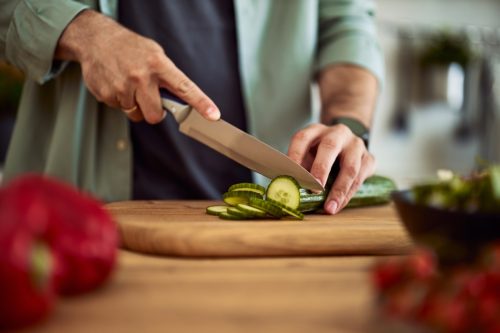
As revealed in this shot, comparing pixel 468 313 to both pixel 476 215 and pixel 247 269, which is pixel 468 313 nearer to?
pixel 476 215

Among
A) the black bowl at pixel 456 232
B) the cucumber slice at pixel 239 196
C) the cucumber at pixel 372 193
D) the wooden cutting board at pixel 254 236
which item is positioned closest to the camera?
the black bowl at pixel 456 232

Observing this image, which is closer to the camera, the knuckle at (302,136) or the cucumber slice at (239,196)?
the cucumber slice at (239,196)

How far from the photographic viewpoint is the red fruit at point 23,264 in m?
0.62

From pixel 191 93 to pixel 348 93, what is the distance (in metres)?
0.64

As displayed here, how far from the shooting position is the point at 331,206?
1.37m

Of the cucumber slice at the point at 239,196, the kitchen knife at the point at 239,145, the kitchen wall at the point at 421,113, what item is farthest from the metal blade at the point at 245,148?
the kitchen wall at the point at 421,113

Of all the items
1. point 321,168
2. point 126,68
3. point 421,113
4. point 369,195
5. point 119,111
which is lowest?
point 421,113

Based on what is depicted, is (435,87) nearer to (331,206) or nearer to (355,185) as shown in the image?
(355,185)

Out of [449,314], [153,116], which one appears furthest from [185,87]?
[449,314]

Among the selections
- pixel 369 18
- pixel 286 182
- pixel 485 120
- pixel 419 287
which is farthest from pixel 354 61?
pixel 485 120

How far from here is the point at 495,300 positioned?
0.63m

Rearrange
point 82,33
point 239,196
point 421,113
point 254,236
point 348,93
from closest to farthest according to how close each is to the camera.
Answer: point 254,236, point 239,196, point 82,33, point 348,93, point 421,113

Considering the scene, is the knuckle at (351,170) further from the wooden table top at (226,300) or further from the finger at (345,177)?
the wooden table top at (226,300)

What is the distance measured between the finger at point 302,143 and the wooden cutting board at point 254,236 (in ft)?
0.71
